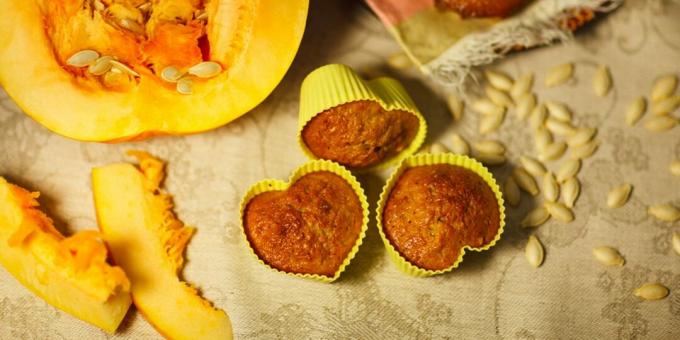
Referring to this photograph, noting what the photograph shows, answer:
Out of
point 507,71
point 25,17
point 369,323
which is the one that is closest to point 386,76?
point 507,71

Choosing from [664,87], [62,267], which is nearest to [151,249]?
[62,267]

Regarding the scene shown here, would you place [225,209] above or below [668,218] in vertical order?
above

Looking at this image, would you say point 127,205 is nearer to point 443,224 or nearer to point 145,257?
point 145,257

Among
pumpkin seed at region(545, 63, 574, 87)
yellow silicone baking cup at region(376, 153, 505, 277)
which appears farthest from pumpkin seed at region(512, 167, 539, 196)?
pumpkin seed at region(545, 63, 574, 87)

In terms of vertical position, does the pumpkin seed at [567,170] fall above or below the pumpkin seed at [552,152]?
below

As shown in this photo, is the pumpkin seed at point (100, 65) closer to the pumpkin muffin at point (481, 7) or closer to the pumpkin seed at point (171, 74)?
the pumpkin seed at point (171, 74)

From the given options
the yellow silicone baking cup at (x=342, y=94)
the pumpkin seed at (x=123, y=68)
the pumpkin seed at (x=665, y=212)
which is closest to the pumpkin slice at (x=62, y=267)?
the pumpkin seed at (x=123, y=68)

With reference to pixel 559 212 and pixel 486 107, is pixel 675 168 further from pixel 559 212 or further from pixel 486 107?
pixel 486 107
